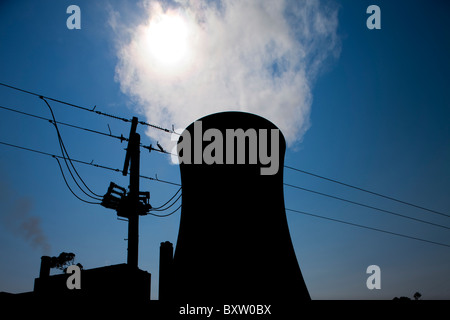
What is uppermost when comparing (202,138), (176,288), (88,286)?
(202,138)

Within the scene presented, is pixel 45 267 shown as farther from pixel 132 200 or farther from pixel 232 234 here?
pixel 232 234

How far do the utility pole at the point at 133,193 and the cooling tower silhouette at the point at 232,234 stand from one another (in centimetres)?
320

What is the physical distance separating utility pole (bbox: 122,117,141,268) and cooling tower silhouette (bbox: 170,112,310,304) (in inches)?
126

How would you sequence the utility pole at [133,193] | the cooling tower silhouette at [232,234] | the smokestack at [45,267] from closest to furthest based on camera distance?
the cooling tower silhouette at [232,234] → the utility pole at [133,193] → the smokestack at [45,267]

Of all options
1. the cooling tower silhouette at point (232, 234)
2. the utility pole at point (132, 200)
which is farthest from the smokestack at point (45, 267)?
the cooling tower silhouette at point (232, 234)

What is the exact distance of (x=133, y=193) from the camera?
808 centimetres

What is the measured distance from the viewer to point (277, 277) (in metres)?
4.52

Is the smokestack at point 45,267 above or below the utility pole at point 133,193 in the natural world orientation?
below

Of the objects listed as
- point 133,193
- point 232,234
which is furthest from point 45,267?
point 232,234

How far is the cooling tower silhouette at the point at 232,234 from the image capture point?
4.30 m

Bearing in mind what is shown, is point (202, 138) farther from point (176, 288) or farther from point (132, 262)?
point (132, 262)

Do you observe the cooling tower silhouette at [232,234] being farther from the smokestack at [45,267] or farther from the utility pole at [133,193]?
the smokestack at [45,267]
